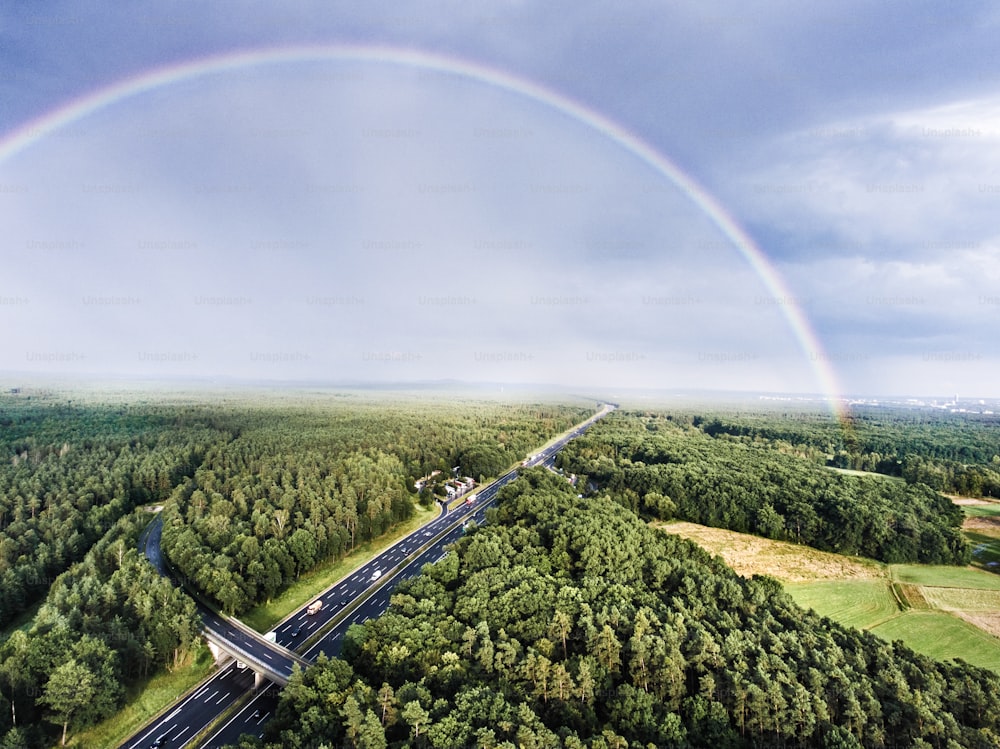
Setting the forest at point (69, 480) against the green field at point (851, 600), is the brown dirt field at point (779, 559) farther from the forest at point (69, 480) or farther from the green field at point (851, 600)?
the forest at point (69, 480)

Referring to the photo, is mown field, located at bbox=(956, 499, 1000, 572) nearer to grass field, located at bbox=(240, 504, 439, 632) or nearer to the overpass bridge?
grass field, located at bbox=(240, 504, 439, 632)

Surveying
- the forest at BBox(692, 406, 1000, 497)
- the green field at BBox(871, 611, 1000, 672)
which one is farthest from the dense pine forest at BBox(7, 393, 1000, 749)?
the green field at BBox(871, 611, 1000, 672)

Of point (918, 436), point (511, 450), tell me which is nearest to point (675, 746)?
point (511, 450)

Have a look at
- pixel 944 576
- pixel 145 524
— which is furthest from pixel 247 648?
pixel 944 576

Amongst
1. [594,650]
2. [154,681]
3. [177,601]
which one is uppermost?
[594,650]

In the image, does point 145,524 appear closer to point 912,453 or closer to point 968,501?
point 968,501

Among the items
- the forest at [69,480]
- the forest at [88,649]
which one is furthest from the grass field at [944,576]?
the forest at [69,480]

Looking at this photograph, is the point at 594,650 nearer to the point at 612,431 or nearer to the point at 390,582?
the point at 390,582
